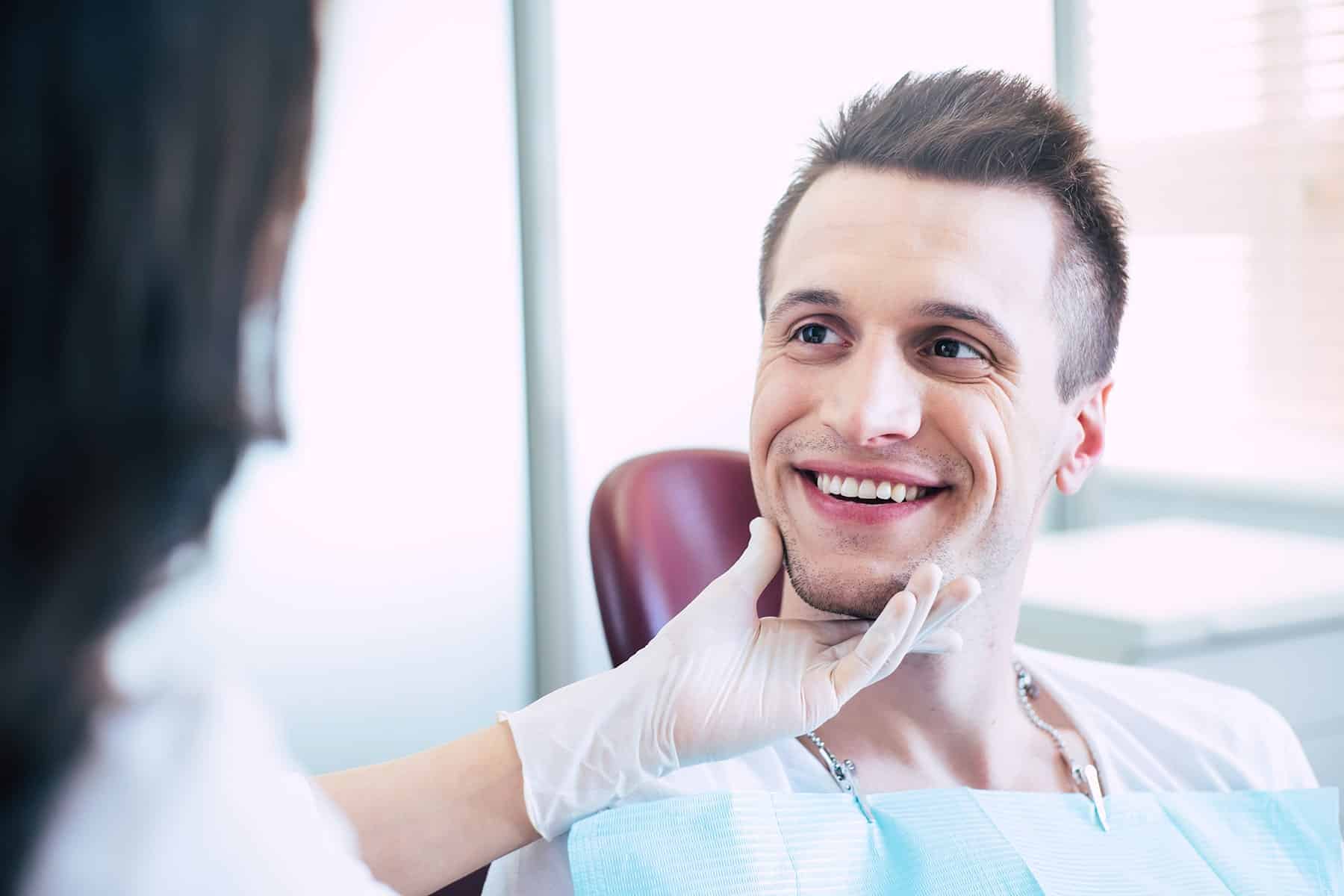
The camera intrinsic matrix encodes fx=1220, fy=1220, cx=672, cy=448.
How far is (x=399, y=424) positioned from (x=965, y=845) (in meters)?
1.05

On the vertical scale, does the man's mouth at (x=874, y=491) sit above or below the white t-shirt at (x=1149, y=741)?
above

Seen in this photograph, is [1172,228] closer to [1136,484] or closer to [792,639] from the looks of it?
[1136,484]

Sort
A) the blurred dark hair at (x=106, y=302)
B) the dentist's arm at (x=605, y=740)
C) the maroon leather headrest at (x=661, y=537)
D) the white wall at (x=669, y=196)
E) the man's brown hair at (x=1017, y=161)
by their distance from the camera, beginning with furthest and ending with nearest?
the white wall at (x=669, y=196), the maroon leather headrest at (x=661, y=537), the man's brown hair at (x=1017, y=161), the dentist's arm at (x=605, y=740), the blurred dark hair at (x=106, y=302)

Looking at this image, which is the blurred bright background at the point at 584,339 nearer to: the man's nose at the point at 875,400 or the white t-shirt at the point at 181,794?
the man's nose at the point at 875,400

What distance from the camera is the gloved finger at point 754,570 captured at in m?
1.08

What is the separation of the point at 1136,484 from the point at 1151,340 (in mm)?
296

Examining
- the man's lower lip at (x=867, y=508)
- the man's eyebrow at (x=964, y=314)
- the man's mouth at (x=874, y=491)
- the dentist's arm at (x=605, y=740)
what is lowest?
the dentist's arm at (x=605, y=740)

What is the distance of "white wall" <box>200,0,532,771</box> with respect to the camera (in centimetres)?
169

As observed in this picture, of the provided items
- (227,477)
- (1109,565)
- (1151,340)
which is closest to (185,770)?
(227,477)

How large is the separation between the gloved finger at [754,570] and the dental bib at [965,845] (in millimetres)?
170

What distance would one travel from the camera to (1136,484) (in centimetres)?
251

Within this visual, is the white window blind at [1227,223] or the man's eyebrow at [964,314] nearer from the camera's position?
the man's eyebrow at [964,314]

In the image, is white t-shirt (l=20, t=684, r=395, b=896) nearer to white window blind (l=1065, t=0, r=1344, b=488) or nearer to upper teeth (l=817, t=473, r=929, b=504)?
upper teeth (l=817, t=473, r=929, b=504)

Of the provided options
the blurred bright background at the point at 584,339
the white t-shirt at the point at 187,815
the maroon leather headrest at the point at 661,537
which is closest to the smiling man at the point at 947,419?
the maroon leather headrest at the point at 661,537
